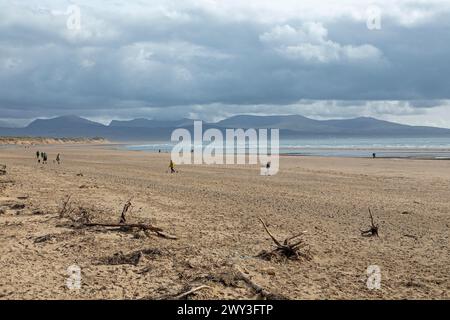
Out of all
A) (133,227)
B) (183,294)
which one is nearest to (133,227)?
(133,227)

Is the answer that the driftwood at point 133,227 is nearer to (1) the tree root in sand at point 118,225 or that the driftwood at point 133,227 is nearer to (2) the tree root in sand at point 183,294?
(1) the tree root in sand at point 118,225

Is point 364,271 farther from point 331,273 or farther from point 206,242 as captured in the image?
point 206,242

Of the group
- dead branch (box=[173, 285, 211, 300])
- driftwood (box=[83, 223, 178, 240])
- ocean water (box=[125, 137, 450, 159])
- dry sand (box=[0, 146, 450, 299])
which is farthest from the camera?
ocean water (box=[125, 137, 450, 159])

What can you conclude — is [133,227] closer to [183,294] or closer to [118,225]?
[118,225]

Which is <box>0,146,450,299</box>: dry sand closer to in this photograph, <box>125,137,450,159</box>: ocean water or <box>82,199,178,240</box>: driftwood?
<box>82,199,178,240</box>: driftwood

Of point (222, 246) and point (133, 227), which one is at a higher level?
point (133, 227)

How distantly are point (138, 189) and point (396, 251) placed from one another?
1227cm

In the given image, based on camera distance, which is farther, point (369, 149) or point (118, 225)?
point (369, 149)

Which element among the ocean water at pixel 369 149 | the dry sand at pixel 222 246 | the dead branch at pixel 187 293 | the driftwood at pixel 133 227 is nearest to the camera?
the dead branch at pixel 187 293

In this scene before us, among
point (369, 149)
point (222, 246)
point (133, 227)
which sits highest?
point (369, 149)

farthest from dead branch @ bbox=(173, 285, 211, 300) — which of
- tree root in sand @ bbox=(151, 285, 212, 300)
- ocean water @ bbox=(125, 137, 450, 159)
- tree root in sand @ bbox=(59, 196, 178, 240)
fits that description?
ocean water @ bbox=(125, 137, 450, 159)

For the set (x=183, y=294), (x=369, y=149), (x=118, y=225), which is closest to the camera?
(x=183, y=294)

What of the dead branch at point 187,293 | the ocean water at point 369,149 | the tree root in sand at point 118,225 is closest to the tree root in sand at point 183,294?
the dead branch at point 187,293
